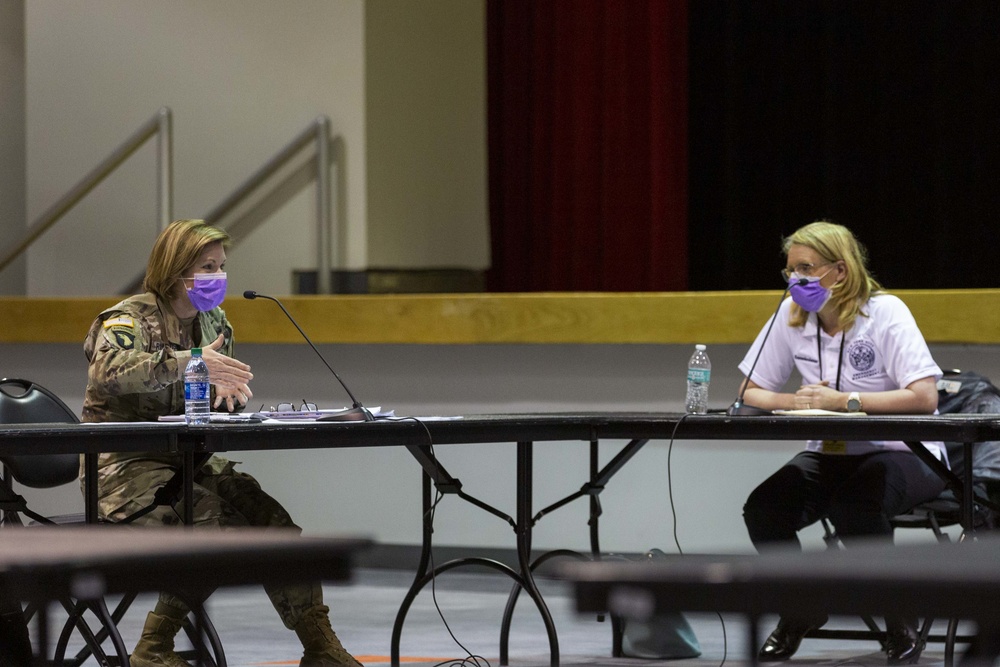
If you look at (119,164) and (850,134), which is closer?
(850,134)

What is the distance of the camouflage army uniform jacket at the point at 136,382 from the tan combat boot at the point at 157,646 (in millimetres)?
240

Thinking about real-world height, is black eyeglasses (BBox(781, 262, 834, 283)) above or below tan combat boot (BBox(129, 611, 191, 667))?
above

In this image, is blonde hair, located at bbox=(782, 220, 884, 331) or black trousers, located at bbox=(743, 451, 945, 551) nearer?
black trousers, located at bbox=(743, 451, 945, 551)

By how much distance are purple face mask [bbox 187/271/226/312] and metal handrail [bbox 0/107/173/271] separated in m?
2.56

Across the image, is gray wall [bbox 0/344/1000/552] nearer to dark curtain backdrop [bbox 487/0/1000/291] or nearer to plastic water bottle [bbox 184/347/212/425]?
dark curtain backdrop [bbox 487/0/1000/291]

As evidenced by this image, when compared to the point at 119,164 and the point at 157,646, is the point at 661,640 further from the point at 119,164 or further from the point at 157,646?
the point at 119,164

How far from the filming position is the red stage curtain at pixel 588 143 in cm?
536

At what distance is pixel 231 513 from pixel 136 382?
347 mm

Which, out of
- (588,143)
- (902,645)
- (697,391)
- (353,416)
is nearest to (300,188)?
(588,143)

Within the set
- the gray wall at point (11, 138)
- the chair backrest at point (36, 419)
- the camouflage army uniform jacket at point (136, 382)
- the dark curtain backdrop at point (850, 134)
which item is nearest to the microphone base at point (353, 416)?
the camouflage army uniform jacket at point (136, 382)

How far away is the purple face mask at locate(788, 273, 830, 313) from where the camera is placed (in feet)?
10.9

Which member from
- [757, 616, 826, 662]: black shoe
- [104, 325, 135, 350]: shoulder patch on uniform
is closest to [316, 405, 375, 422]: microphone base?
[104, 325, 135, 350]: shoulder patch on uniform

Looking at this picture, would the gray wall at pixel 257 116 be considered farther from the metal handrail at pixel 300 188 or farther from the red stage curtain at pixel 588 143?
the red stage curtain at pixel 588 143

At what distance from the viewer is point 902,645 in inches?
126
